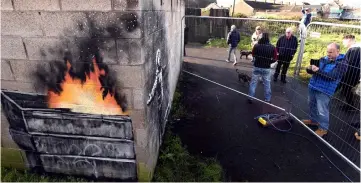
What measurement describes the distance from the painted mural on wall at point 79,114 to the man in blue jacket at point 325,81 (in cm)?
334

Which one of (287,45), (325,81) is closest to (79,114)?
(325,81)

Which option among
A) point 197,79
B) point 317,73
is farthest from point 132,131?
point 197,79

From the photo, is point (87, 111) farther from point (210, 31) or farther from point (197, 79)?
point (210, 31)

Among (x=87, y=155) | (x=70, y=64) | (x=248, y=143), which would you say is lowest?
(x=248, y=143)

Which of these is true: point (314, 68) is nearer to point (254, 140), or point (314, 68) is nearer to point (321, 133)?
point (321, 133)

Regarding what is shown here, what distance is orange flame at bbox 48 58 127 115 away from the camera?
2586 mm

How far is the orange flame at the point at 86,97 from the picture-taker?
259 cm

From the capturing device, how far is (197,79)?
745 cm

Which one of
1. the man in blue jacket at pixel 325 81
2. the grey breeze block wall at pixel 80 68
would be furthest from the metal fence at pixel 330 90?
the grey breeze block wall at pixel 80 68

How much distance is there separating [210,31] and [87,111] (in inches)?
339

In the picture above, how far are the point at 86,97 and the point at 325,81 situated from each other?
12.6 ft

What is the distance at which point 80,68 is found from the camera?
2.54m

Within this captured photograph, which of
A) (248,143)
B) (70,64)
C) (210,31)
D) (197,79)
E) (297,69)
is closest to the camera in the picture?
(70,64)

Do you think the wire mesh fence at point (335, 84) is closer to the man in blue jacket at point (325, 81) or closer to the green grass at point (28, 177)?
the man in blue jacket at point (325, 81)
